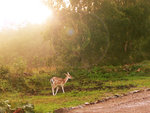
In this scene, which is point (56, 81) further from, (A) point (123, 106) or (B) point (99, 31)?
(B) point (99, 31)

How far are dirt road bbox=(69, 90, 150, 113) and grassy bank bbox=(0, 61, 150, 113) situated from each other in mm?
943

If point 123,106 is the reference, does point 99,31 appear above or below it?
above

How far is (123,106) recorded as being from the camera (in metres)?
10.5

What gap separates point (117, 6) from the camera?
2656 centimetres

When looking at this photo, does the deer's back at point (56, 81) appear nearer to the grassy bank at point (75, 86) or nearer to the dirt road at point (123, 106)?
the grassy bank at point (75, 86)

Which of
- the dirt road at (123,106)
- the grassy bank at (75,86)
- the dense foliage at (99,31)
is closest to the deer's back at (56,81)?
the grassy bank at (75,86)

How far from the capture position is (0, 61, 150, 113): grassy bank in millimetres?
12221

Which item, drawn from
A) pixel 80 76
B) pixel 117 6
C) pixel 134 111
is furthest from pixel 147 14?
pixel 134 111

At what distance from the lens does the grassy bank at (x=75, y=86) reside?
40.1ft

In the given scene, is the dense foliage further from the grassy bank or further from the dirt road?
the dirt road

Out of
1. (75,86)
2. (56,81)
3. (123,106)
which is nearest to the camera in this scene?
(123,106)

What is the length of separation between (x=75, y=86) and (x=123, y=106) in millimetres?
7030

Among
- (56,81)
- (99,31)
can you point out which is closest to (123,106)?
(56,81)

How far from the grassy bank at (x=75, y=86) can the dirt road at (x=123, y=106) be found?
94 centimetres
